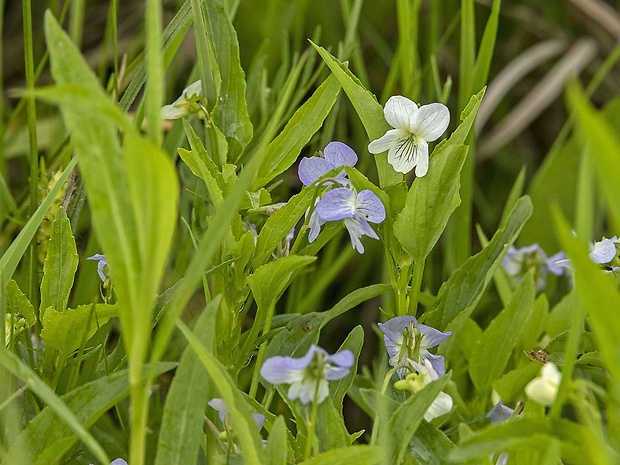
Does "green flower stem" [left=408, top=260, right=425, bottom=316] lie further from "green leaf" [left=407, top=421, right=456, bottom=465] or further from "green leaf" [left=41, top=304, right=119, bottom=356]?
"green leaf" [left=41, top=304, right=119, bottom=356]

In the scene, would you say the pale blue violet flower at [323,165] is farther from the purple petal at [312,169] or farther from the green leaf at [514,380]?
the green leaf at [514,380]

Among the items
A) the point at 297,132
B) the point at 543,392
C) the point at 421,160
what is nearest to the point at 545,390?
the point at 543,392

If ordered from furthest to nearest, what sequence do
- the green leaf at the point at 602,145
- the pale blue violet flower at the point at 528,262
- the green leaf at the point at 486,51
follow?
1. the pale blue violet flower at the point at 528,262
2. the green leaf at the point at 486,51
3. the green leaf at the point at 602,145

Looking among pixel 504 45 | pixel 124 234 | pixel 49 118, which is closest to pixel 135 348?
pixel 124 234

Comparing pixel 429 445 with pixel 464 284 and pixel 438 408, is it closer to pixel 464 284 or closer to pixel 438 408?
pixel 438 408

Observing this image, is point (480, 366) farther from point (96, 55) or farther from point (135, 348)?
point (96, 55)

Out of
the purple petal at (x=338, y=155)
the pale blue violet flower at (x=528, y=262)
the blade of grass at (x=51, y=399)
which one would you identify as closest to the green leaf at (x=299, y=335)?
the purple petal at (x=338, y=155)
